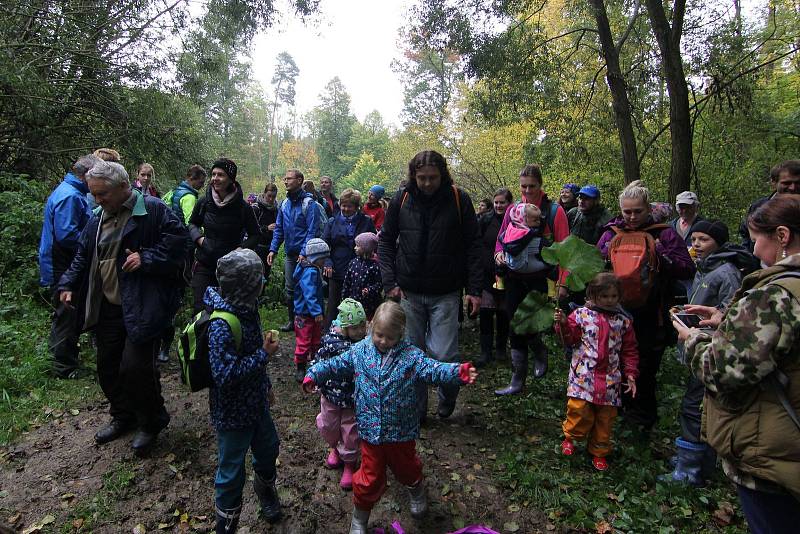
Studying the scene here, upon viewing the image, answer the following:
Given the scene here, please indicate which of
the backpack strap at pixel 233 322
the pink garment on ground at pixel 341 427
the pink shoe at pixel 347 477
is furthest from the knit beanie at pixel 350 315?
the pink shoe at pixel 347 477

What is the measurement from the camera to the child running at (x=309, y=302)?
496 centimetres

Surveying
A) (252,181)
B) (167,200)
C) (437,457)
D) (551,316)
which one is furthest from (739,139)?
(252,181)

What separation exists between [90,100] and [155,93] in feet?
3.77

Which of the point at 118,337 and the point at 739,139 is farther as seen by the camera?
the point at 739,139

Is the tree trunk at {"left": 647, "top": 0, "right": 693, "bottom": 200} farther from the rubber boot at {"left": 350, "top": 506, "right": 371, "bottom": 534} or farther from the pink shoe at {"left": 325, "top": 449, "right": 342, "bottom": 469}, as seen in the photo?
the rubber boot at {"left": 350, "top": 506, "right": 371, "bottom": 534}

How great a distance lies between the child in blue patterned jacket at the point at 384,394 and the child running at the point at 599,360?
1.31 metres

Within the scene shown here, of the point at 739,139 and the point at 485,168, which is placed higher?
the point at 485,168

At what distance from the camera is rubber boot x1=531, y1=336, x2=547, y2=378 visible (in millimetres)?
5164

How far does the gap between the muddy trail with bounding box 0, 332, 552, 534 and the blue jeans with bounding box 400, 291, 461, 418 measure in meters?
0.63

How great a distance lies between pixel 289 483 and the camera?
331cm

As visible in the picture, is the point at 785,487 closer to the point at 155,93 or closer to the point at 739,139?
the point at 155,93

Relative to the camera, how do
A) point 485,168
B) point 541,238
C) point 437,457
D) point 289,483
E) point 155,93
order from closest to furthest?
point 289,483 < point 437,457 < point 541,238 < point 155,93 < point 485,168

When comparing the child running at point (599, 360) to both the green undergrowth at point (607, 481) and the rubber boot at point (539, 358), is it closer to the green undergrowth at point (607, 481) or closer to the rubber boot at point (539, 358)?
the green undergrowth at point (607, 481)

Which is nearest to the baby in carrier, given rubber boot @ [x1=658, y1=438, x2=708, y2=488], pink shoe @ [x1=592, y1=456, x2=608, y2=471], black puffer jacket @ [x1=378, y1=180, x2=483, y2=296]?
black puffer jacket @ [x1=378, y1=180, x2=483, y2=296]
